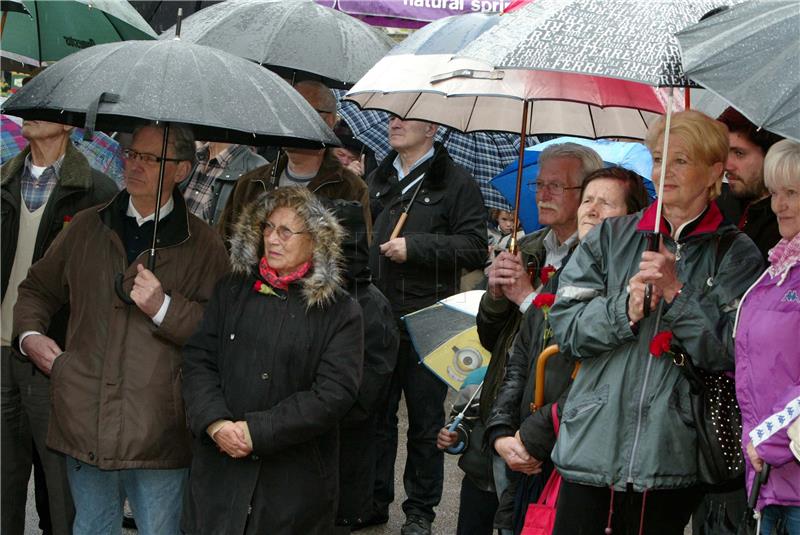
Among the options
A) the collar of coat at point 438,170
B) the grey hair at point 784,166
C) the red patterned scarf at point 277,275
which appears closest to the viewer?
the grey hair at point 784,166

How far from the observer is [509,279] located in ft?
Result: 17.8

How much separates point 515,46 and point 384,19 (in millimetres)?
6598

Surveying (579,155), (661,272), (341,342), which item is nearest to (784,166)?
(661,272)

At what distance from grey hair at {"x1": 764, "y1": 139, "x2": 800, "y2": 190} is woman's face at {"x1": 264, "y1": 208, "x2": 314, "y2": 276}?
1825 mm

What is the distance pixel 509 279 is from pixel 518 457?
2.74ft

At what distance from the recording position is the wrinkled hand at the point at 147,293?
515 centimetres

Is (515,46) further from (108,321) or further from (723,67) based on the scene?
(108,321)

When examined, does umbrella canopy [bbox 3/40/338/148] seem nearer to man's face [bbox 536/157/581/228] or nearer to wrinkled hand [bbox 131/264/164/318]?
wrinkled hand [bbox 131/264/164/318]

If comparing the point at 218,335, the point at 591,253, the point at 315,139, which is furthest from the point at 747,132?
the point at 218,335

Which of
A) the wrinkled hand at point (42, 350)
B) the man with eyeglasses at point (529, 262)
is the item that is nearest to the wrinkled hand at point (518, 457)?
the man with eyeglasses at point (529, 262)

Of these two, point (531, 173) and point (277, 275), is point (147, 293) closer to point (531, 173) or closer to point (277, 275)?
point (277, 275)

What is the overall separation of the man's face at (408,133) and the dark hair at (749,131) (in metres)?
2.26

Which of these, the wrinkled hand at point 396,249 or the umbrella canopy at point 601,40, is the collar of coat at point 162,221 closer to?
the umbrella canopy at point 601,40

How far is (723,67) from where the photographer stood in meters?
3.90
